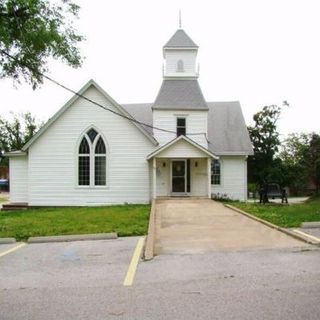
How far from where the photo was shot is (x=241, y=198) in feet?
110

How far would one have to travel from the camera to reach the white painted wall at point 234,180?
33562 mm

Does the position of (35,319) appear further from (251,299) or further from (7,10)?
(7,10)

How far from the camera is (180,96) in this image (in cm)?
3281

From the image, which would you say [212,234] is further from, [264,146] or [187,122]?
[264,146]

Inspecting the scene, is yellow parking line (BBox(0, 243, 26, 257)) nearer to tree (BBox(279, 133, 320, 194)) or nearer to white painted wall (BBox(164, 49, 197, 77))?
white painted wall (BBox(164, 49, 197, 77))

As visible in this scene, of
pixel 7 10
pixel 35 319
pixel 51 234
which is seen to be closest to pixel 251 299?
pixel 35 319

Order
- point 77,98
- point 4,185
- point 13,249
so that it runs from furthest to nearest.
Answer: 1. point 4,185
2. point 77,98
3. point 13,249

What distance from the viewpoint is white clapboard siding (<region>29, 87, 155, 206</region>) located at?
100.0ft

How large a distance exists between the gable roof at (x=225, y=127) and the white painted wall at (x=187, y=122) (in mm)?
2025

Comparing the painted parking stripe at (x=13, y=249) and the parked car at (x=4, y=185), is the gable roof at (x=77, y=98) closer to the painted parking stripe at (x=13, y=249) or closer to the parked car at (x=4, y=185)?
the painted parking stripe at (x=13, y=249)

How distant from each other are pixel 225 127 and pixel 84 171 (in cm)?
1053

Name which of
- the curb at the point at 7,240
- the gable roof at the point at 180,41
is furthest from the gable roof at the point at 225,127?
the curb at the point at 7,240

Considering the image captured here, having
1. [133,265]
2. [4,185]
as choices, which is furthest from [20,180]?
[4,185]

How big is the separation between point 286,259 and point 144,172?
2102cm
